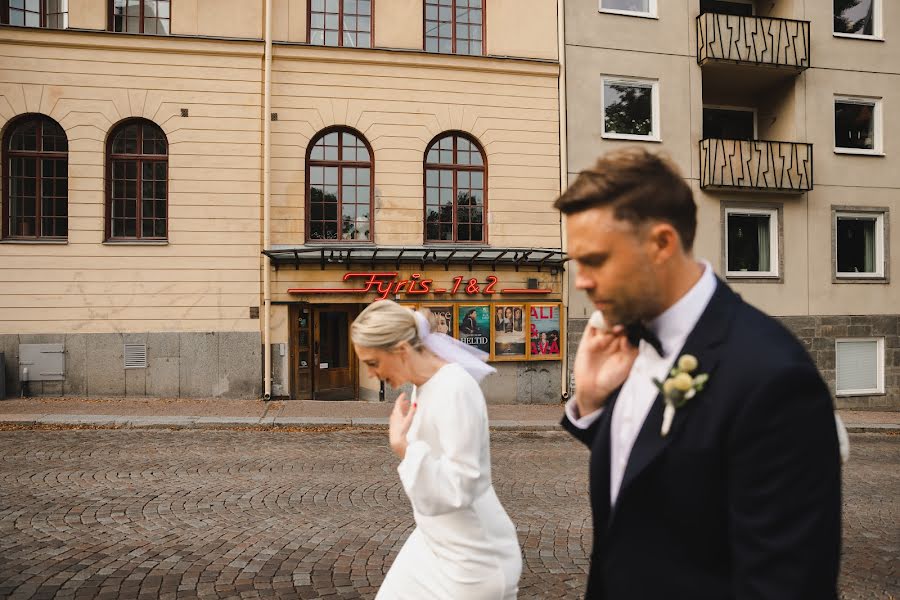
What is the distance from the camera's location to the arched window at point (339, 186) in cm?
1652

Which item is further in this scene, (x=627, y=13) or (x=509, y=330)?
(x=627, y=13)

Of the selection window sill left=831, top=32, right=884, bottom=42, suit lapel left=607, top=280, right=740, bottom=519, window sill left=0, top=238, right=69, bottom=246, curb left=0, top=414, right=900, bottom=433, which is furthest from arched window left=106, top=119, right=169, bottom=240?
window sill left=831, top=32, right=884, bottom=42

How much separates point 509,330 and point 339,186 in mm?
5436

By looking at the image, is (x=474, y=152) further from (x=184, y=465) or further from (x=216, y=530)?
(x=216, y=530)

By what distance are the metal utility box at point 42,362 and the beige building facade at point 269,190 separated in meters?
0.05

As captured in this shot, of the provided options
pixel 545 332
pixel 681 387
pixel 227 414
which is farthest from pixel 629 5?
pixel 681 387

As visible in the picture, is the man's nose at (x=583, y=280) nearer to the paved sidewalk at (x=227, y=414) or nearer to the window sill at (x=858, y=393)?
the paved sidewalk at (x=227, y=414)

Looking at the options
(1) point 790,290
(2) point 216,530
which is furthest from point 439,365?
(1) point 790,290

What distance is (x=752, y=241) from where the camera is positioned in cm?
1842

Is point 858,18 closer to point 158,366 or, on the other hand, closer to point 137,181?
point 137,181

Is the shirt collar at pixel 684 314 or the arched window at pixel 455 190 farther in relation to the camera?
the arched window at pixel 455 190

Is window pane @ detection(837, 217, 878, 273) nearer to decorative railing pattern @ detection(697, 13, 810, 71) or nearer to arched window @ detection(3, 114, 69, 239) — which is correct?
decorative railing pattern @ detection(697, 13, 810, 71)

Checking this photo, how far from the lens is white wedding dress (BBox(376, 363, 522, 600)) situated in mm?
2594

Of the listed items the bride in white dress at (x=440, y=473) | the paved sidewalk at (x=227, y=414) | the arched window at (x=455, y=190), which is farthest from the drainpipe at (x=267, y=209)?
the bride in white dress at (x=440, y=473)
